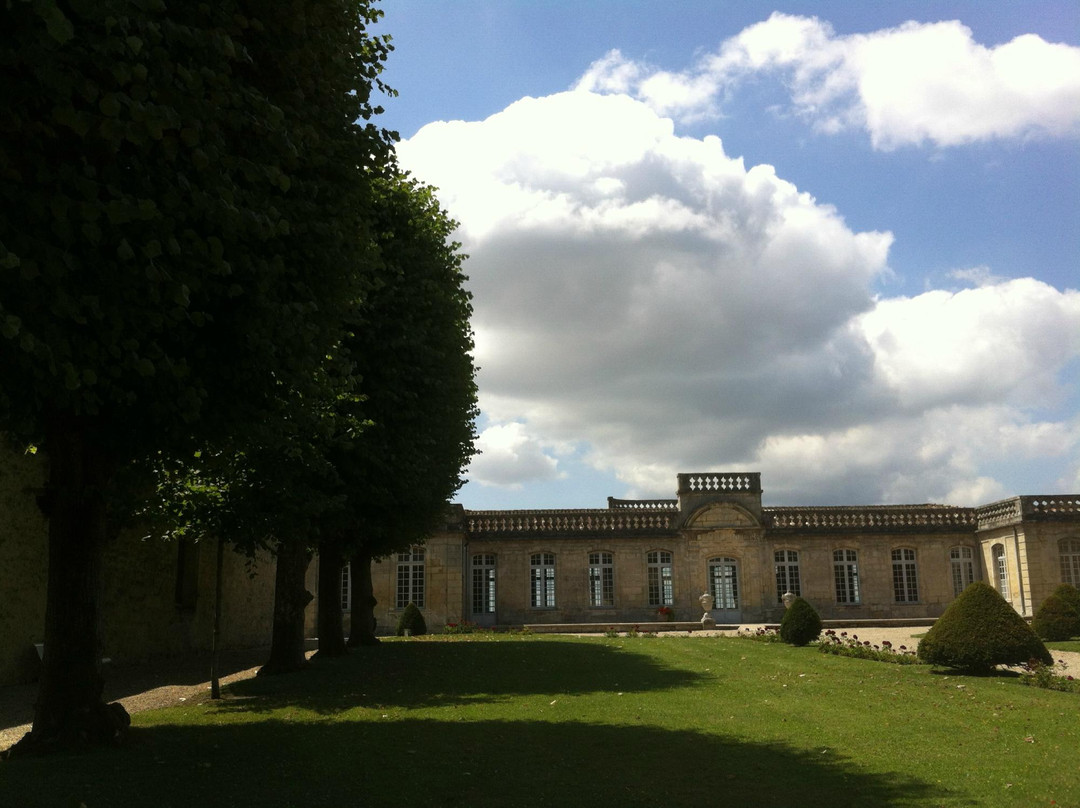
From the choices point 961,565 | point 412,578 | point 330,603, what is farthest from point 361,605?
point 961,565

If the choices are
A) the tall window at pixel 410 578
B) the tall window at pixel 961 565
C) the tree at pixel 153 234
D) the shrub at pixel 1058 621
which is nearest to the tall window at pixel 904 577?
the tall window at pixel 961 565

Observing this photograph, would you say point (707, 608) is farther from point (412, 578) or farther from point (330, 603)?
point (330, 603)

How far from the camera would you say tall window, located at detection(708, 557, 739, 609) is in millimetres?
34625

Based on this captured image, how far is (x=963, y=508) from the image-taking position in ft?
118

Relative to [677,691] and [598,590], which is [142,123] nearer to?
[677,691]

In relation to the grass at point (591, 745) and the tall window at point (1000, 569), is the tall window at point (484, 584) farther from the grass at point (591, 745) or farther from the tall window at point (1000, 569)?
the grass at point (591, 745)

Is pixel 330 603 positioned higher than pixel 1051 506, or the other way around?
pixel 1051 506

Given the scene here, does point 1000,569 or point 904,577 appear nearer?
point 1000,569

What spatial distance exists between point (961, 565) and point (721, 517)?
9.38 metres

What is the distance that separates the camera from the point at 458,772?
691cm

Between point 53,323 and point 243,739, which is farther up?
point 53,323

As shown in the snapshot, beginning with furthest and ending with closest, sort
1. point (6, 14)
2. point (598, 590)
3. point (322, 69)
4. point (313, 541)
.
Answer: point (598, 590), point (313, 541), point (322, 69), point (6, 14)

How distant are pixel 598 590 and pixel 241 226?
98.1 feet

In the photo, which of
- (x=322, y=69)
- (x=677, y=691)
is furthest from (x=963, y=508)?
(x=322, y=69)
